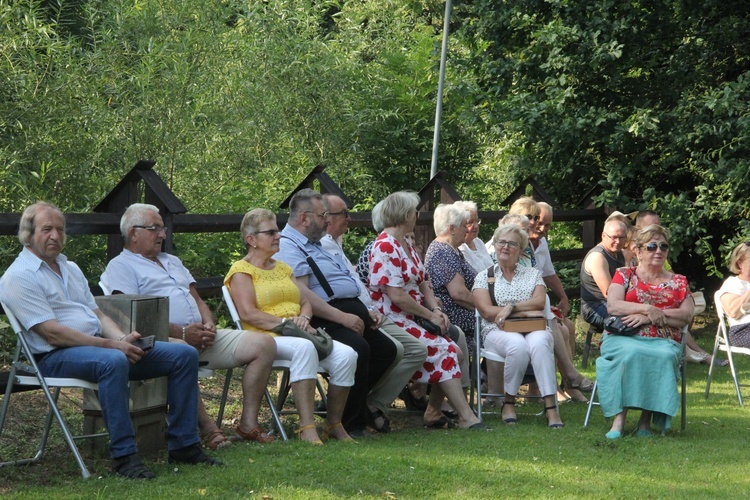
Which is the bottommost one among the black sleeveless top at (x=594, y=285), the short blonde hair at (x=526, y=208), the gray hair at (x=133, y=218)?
the black sleeveless top at (x=594, y=285)

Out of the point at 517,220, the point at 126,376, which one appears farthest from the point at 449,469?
the point at 517,220

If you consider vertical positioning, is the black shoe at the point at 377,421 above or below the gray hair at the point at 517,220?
below

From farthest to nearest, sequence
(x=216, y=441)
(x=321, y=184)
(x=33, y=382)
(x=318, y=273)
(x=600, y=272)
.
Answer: (x=600, y=272)
(x=321, y=184)
(x=318, y=273)
(x=216, y=441)
(x=33, y=382)

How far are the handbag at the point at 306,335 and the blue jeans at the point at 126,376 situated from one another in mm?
811

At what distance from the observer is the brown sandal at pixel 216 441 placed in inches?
211

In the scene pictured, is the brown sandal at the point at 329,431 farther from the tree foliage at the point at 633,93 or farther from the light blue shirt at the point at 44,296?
the tree foliage at the point at 633,93

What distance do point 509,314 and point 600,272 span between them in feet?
4.85

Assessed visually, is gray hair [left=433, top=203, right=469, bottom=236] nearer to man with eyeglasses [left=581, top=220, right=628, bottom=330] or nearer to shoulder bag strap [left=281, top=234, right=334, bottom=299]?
shoulder bag strap [left=281, top=234, right=334, bottom=299]

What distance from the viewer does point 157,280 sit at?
17.9ft

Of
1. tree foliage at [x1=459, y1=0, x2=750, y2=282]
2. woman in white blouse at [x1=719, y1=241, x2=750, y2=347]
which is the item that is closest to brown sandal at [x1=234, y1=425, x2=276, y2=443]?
woman in white blouse at [x1=719, y1=241, x2=750, y2=347]

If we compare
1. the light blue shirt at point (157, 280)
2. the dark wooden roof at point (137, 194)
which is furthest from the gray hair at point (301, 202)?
the light blue shirt at point (157, 280)

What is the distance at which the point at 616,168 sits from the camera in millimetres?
11297

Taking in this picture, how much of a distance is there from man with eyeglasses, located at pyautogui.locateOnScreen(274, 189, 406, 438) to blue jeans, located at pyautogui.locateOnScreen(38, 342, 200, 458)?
1.25 m

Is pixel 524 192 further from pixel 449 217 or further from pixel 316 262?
pixel 316 262
